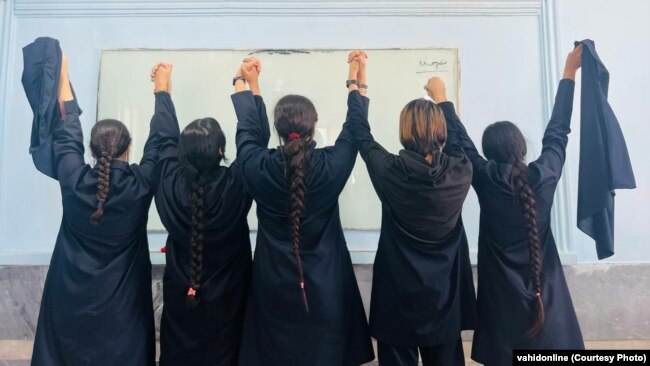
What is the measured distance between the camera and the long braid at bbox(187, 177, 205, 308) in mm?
1558

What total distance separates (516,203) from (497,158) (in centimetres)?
19

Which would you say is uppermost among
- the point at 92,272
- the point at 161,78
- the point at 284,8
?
the point at 284,8

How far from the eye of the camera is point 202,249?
160 cm

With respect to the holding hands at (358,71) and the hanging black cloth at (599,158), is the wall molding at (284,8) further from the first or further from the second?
the holding hands at (358,71)

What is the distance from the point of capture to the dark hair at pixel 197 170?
156 centimetres

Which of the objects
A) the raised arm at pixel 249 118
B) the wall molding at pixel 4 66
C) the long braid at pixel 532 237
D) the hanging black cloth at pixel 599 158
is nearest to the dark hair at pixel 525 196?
the long braid at pixel 532 237

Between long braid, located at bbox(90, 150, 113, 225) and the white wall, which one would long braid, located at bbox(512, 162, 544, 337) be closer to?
the white wall

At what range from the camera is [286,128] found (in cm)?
159

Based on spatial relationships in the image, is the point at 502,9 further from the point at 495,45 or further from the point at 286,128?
the point at 286,128

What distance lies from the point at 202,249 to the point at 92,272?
0.41 meters

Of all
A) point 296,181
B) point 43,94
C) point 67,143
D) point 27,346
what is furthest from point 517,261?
point 27,346

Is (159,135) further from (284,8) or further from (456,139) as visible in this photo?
(284,8)

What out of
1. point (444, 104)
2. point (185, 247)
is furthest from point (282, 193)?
point (444, 104)

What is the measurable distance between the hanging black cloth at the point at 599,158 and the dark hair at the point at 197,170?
1464 millimetres
